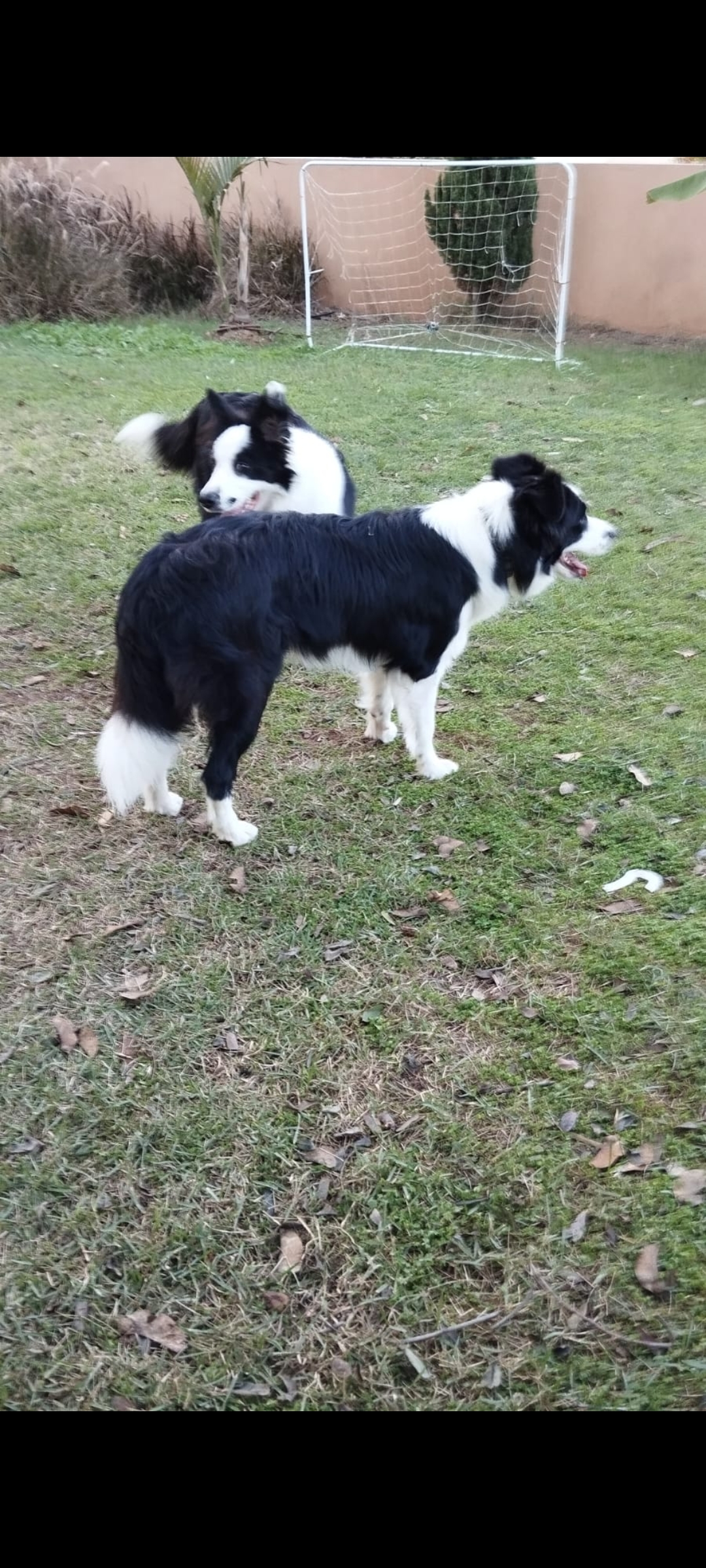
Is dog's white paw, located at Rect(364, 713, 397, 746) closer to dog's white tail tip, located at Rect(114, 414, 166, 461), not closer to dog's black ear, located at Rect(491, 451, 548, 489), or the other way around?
dog's black ear, located at Rect(491, 451, 548, 489)

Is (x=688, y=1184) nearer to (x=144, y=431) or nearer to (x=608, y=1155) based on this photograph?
(x=608, y=1155)

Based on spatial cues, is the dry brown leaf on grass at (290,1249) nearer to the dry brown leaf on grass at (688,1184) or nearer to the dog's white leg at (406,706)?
the dry brown leaf on grass at (688,1184)

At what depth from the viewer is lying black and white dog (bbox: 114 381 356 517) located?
13.3 feet

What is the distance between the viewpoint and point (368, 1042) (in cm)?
258

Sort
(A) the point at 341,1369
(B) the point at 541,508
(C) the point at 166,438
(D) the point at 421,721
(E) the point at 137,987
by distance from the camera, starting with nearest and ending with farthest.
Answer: (A) the point at 341,1369 → (E) the point at 137,987 → (B) the point at 541,508 → (D) the point at 421,721 → (C) the point at 166,438

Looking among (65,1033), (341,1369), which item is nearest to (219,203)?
(65,1033)

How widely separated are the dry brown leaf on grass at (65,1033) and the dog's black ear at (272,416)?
2.69 m

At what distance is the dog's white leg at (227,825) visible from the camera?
3.26m

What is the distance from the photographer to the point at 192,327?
1247 cm

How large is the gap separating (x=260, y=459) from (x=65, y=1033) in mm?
2680

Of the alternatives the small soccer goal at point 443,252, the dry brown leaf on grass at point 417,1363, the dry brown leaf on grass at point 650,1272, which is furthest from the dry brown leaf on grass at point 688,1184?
the small soccer goal at point 443,252

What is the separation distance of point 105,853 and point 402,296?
12.5m

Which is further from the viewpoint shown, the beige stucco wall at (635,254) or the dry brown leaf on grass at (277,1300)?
the beige stucco wall at (635,254)

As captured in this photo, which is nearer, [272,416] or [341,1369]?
[341,1369]
